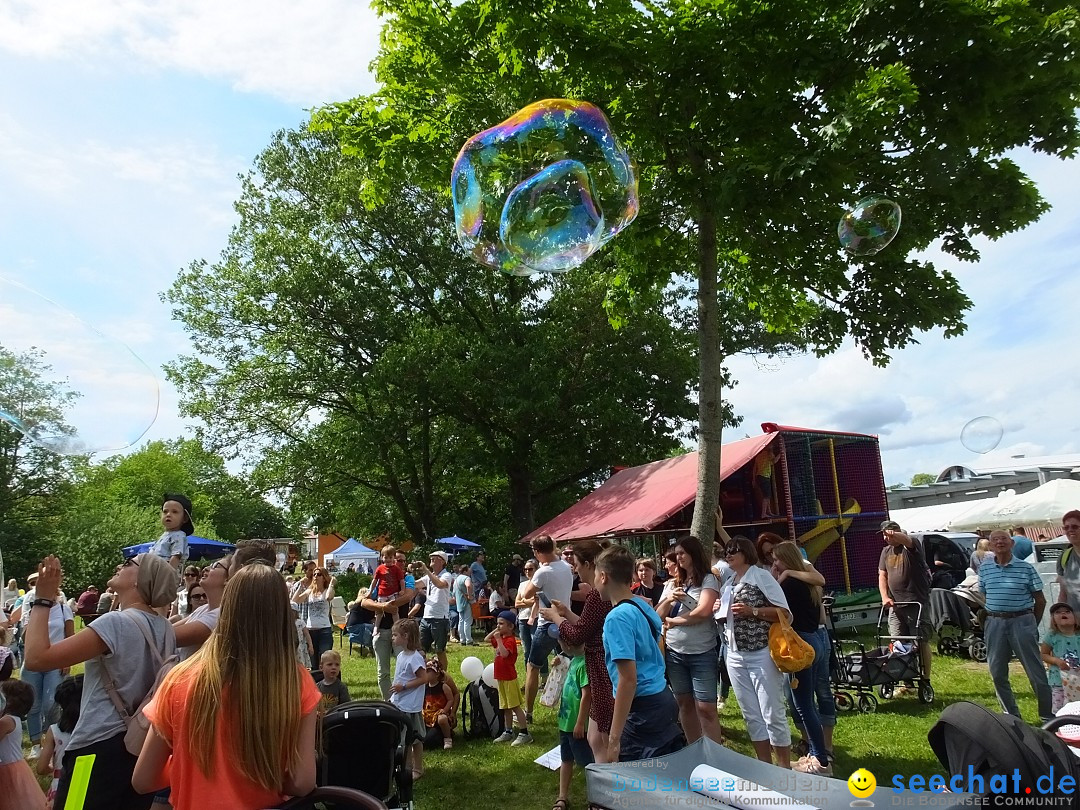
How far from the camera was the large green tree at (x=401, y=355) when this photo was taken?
22047mm

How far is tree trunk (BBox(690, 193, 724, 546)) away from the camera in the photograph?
29.6 feet

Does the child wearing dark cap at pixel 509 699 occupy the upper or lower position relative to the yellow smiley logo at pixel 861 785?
lower

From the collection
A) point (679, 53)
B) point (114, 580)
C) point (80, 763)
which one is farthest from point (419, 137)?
point (80, 763)

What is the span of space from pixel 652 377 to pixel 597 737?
746 inches

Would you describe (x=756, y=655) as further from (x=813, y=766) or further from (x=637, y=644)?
(x=637, y=644)

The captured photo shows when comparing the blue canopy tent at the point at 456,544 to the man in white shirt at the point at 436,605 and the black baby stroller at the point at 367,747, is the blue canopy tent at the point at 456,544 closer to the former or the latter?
the man in white shirt at the point at 436,605

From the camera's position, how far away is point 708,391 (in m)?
9.27

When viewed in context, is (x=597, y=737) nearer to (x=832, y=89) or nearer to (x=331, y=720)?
(x=331, y=720)

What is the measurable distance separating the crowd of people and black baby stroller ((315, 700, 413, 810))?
0.41 metres

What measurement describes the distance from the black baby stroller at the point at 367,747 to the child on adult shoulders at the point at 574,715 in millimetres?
1183

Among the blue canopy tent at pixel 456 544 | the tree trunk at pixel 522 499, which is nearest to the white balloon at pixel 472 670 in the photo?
the blue canopy tent at pixel 456 544

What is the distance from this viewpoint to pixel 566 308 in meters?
22.4

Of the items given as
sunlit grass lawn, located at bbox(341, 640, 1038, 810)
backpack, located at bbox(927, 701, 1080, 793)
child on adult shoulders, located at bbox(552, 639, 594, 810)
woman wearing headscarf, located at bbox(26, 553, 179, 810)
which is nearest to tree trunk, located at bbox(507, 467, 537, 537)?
sunlit grass lawn, located at bbox(341, 640, 1038, 810)

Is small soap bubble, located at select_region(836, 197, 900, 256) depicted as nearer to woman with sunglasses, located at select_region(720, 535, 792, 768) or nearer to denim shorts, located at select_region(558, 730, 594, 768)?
woman with sunglasses, located at select_region(720, 535, 792, 768)
